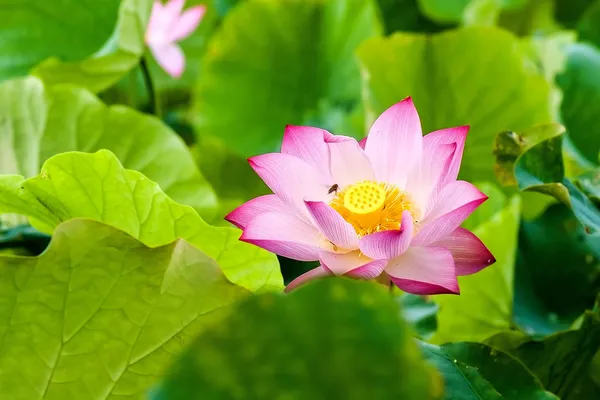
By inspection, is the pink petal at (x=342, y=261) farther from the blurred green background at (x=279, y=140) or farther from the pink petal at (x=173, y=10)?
the pink petal at (x=173, y=10)

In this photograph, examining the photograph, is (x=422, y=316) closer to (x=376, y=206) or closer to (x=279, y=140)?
(x=376, y=206)

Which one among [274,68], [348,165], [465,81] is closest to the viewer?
[348,165]


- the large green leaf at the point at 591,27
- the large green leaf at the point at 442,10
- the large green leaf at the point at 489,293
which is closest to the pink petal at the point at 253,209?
the large green leaf at the point at 489,293

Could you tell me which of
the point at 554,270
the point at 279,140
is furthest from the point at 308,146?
the point at 279,140

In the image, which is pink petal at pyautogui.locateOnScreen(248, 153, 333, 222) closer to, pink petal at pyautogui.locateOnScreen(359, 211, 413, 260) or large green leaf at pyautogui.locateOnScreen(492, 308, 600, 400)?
pink petal at pyautogui.locateOnScreen(359, 211, 413, 260)

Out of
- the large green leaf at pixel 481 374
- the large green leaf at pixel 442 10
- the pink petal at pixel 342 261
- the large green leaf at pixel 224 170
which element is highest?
the pink petal at pixel 342 261

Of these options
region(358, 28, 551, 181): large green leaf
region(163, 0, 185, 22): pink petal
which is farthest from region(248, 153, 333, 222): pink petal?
region(163, 0, 185, 22): pink petal
